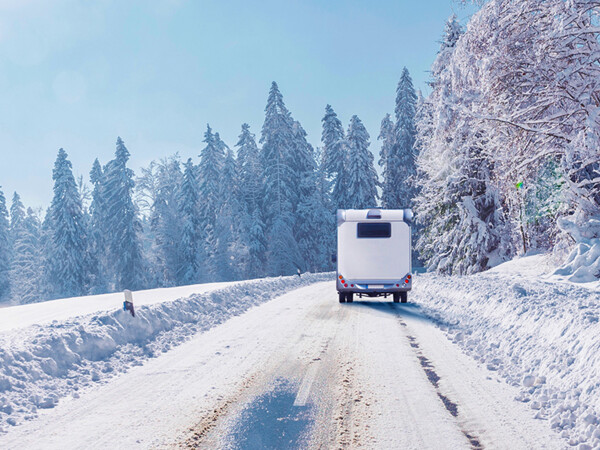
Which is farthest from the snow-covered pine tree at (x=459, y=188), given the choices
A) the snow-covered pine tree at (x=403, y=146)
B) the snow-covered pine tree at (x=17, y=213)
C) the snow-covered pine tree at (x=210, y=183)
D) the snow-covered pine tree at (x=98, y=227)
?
the snow-covered pine tree at (x=17, y=213)

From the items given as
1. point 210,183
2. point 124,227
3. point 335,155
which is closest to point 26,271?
point 124,227

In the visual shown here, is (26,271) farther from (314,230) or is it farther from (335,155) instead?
(335,155)

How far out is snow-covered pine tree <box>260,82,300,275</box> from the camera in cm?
5078

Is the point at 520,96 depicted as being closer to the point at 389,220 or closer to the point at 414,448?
the point at 389,220

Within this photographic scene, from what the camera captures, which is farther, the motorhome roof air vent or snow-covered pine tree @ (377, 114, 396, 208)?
snow-covered pine tree @ (377, 114, 396, 208)

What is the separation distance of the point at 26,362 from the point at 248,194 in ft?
Result: 161

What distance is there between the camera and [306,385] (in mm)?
6340

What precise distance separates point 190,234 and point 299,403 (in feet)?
172

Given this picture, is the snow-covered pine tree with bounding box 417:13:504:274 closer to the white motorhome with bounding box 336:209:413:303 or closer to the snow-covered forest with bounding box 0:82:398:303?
the white motorhome with bounding box 336:209:413:303

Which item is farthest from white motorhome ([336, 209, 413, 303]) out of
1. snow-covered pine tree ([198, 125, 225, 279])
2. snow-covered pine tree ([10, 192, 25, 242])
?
snow-covered pine tree ([10, 192, 25, 242])

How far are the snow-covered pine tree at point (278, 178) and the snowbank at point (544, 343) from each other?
37.2 meters

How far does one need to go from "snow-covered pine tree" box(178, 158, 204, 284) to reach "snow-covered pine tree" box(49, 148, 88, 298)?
35.9 feet

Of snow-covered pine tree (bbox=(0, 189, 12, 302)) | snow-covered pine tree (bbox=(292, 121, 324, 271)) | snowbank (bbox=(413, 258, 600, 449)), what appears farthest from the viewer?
snow-covered pine tree (bbox=(0, 189, 12, 302))

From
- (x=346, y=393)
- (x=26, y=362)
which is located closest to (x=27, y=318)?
(x=26, y=362)
